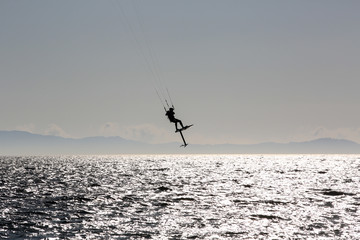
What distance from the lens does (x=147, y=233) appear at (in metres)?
27.3

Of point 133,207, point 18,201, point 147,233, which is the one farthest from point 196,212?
point 18,201

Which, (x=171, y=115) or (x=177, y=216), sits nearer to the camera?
(x=177, y=216)

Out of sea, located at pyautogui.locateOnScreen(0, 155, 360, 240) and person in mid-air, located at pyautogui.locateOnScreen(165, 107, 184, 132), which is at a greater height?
person in mid-air, located at pyautogui.locateOnScreen(165, 107, 184, 132)

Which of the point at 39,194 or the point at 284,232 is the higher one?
the point at 39,194

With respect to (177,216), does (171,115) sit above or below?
above

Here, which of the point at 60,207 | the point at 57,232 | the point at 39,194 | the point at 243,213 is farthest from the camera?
the point at 39,194

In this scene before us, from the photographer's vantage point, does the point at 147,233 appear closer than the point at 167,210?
Yes

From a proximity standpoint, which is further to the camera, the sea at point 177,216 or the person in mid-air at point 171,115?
the person in mid-air at point 171,115

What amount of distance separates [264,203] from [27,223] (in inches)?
904

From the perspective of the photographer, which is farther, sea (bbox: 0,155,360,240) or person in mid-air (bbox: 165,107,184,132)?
person in mid-air (bbox: 165,107,184,132)

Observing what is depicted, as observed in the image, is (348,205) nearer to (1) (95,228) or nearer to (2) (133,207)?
(2) (133,207)

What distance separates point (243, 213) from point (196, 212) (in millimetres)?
3887

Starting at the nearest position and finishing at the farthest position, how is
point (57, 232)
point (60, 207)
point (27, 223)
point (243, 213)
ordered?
point (57, 232)
point (27, 223)
point (243, 213)
point (60, 207)

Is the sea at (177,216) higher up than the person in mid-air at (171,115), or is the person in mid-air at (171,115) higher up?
the person in mid-air at (171,115)
